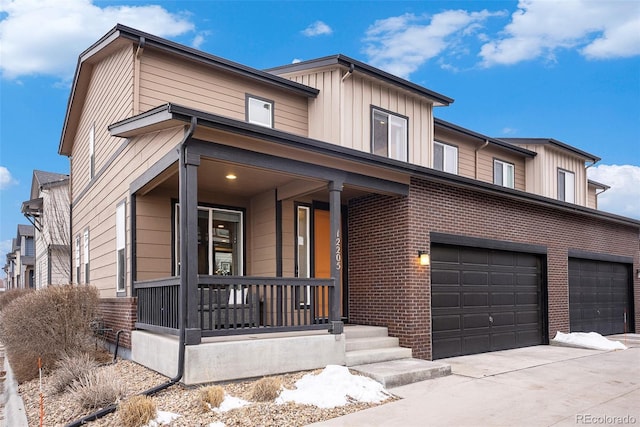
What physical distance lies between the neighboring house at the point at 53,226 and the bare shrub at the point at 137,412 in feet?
46.6

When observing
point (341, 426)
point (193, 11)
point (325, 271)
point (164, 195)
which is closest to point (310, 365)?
point (341, 426)

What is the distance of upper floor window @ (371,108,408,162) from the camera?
38.3 feet

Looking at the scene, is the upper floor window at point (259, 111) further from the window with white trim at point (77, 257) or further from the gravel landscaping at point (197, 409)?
the window with white trim at point (77, 257)

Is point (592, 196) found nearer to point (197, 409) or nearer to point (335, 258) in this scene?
point (335, 258)

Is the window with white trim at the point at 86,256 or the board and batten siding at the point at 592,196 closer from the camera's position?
the window with white trim at the point at 86,256

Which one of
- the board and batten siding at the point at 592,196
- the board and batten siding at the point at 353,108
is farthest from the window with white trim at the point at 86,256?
the board and batten siding at the point at 592,196

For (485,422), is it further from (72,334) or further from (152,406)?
(72,334)

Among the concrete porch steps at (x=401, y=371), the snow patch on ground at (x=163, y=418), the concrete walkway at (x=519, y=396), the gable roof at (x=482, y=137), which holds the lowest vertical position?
the concrete walkway at (x=519, y=396)

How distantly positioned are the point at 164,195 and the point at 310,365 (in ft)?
14.3

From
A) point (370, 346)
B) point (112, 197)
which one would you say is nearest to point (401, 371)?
point (370, 346)

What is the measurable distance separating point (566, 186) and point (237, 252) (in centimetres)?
1226

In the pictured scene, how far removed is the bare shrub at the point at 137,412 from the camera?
213 inches

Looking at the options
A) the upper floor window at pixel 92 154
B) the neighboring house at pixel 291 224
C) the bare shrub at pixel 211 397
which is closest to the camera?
the bare shrub at pixel 211 397

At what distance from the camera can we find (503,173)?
16.2 metres
